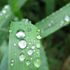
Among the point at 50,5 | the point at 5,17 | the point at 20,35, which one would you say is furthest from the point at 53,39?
the point at 20,35

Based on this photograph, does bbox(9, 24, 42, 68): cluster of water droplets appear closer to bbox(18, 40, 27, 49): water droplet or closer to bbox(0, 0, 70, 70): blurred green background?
bbox(18, 40, 27, 49): water droplet

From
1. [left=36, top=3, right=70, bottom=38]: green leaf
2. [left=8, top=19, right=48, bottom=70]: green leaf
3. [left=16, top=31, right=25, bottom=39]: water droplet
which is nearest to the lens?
[left=8, top=19, right=48, bottom=70]: green leaf

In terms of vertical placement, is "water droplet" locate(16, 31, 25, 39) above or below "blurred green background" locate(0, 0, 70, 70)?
below

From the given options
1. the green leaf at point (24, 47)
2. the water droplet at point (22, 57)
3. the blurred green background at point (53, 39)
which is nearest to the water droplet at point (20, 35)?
the green leaf at point (24, 47)

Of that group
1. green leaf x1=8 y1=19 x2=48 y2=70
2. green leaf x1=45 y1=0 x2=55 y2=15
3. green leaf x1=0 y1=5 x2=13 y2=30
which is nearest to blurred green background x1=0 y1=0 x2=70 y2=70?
green leaf x1=45 y1=0 x2=55 y2=15

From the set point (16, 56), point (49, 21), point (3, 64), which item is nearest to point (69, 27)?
point (49, 21)
